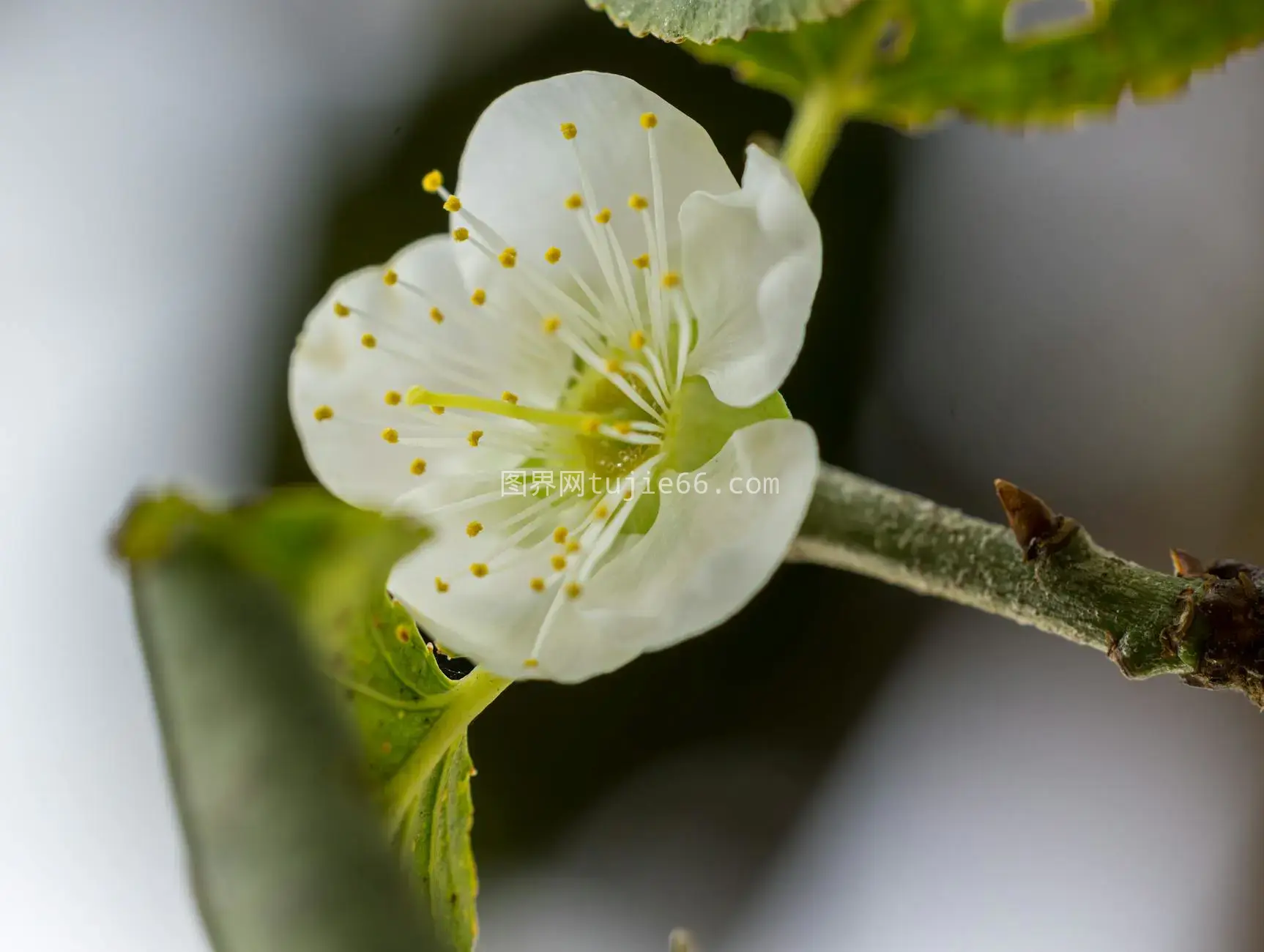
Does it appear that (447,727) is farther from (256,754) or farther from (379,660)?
(256,754)

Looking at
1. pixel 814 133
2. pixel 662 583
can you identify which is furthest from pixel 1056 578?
pixel 814 133

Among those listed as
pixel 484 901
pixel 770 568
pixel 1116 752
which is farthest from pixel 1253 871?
pixel 770 568

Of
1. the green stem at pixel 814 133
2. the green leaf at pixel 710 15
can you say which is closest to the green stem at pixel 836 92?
the green stem at pixel 814 133

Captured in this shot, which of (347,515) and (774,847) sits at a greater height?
(347,515)

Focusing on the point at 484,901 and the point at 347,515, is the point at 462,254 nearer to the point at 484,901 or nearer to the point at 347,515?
the point at 347,515

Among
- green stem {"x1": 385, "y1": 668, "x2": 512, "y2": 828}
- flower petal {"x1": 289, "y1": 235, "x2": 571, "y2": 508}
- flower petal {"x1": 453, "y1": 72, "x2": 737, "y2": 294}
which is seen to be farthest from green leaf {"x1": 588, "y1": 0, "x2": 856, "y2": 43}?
green stem {"x1": 385, "y1": 668, "x2": 512, "y2": 828}
